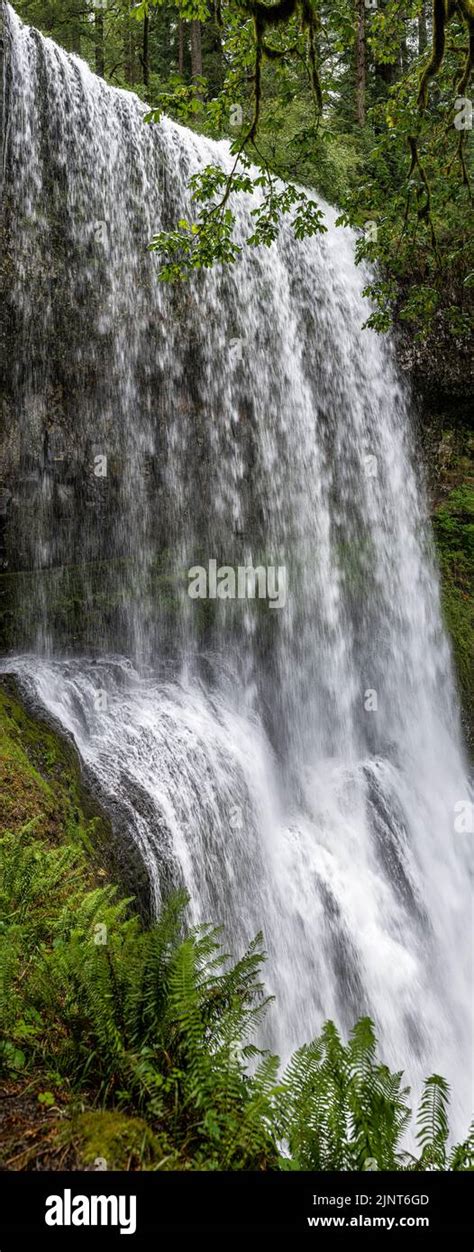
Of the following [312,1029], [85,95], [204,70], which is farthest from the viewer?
[204,70]

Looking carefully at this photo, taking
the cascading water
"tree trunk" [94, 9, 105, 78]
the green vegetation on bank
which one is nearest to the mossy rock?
the cascading water

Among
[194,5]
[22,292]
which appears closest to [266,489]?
[22,292]

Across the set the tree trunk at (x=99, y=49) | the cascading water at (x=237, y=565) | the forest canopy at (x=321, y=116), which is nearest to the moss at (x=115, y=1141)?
the cascading water at (x=237, y=565)

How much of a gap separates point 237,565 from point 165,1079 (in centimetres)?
889

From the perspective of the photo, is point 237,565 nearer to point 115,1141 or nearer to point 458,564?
point 458,564

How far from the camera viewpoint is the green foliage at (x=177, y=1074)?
2.00m

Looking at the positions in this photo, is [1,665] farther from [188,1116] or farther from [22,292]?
[188,1116]

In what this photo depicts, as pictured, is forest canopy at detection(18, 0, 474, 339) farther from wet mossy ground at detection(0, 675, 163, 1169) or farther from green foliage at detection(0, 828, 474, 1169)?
green foliage at detection(0, 828, 474, 1169)

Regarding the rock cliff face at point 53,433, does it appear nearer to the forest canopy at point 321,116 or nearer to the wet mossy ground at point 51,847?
the forest canopy at point 321,116

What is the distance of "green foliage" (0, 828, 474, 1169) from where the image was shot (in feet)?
6.55

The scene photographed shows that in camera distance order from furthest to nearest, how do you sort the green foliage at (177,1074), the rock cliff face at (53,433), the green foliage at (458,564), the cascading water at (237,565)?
1. the green foliage at (458,564)
2. the rock cliff face at (53,433)
3. the cascading water at (237,565)
4. the green foliage at (177,1074)

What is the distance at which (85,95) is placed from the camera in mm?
8742

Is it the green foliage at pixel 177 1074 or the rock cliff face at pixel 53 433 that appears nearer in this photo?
the green foliage at pixel 177 1074

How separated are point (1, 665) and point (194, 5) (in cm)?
634
